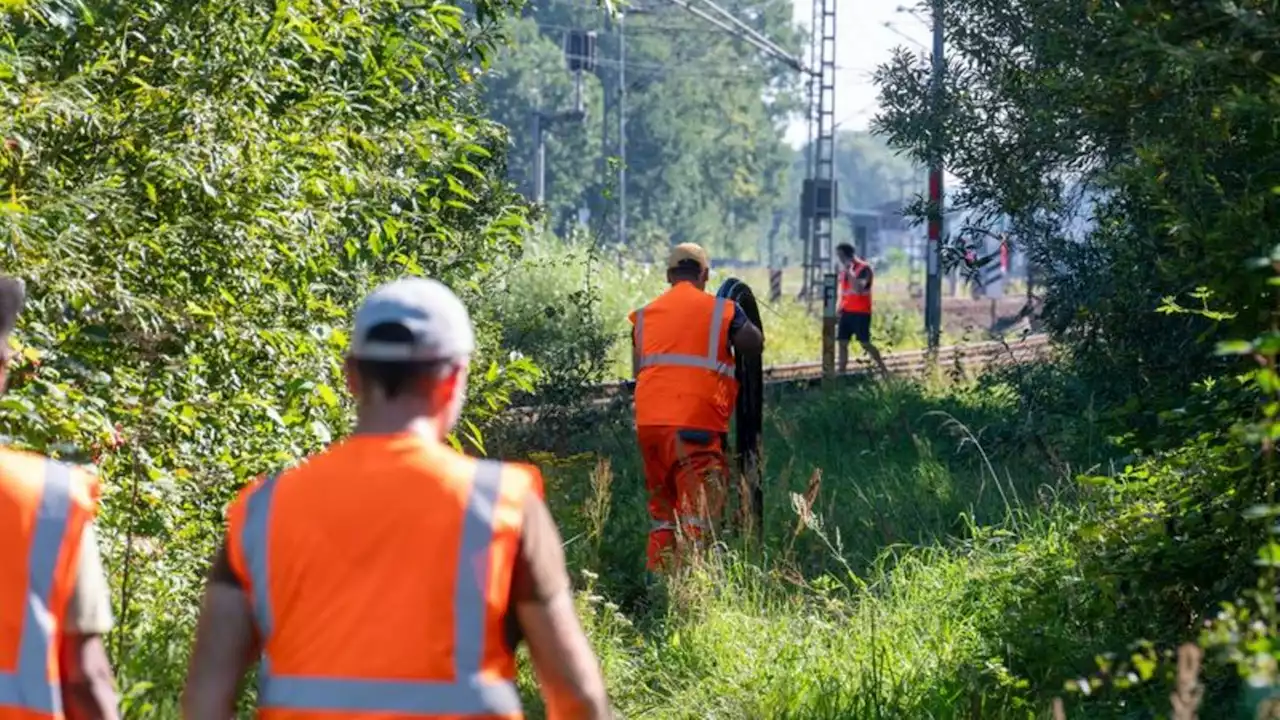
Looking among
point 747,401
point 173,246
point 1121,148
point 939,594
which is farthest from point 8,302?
point 1121,148

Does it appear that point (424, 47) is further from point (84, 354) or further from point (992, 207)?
point (992, 207)

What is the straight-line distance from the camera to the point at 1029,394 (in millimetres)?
15430

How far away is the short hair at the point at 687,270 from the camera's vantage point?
10789 mm

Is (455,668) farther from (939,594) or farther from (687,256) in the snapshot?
(687,256)

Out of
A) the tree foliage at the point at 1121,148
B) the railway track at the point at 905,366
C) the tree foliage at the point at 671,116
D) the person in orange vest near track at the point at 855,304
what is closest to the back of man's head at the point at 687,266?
the tree foliage at the point at 1121,148

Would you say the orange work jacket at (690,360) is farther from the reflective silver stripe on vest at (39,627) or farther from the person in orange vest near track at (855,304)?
the person in orange vest near track at (855,304)

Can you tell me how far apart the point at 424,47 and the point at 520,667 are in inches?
132

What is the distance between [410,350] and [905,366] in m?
23.8

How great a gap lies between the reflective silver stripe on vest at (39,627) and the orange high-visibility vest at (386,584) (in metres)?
0.40

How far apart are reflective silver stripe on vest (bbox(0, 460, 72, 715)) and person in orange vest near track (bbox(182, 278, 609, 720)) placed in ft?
0.97

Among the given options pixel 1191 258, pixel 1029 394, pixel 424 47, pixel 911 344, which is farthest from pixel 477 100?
pixel 911 344

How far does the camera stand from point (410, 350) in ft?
11.2

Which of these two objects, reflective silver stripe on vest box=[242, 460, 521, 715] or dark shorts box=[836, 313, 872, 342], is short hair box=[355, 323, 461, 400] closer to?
reflective silver stripe on vest box=[242, 460, 521, 715]

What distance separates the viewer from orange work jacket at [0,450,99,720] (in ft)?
11.7
